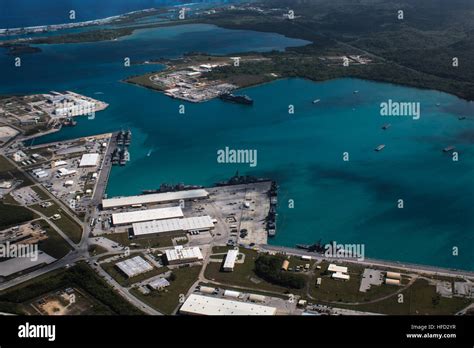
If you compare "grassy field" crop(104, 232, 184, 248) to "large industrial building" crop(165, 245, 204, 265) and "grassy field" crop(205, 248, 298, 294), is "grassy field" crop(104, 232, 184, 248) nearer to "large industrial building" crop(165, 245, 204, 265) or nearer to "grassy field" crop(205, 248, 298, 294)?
"large industrial building" crop(165, 245, 204, 265)

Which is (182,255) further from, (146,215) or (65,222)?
(65,222)

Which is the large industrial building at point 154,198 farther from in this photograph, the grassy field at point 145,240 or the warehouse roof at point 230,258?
the warehouse roof at point 230,258

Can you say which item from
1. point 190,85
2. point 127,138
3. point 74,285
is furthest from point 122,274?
point 190,85

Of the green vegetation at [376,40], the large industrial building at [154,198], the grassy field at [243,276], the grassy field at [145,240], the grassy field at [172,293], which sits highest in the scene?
the green vegetation at [376,40]

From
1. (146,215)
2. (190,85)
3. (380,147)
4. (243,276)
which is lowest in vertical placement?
(243,276)

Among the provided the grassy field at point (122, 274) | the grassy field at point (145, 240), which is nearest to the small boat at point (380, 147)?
the grassy field at point (145, 240)
